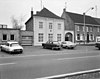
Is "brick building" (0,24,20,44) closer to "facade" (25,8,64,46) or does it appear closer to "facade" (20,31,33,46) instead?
"facade" (20,31,33,46)

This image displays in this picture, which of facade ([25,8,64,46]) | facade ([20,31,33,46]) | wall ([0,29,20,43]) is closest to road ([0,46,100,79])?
wall ([0,29,20,43])

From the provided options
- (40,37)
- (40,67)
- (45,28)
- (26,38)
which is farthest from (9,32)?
(40,67)

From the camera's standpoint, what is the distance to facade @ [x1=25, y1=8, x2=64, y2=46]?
97.3 ft

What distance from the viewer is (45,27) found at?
3112 centimetres

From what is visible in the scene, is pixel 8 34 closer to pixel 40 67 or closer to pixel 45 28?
pixel 45 28

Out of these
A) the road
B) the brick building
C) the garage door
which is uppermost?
the brick building

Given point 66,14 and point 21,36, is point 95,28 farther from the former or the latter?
point 21,36

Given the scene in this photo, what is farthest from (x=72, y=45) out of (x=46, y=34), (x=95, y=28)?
(x=95, y=28)

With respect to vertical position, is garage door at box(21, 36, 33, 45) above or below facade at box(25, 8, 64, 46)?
below

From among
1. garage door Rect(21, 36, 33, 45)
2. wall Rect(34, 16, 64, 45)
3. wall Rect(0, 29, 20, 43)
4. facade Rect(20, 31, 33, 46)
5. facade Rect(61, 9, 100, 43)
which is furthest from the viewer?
facade Rect(61, 9, 100, 43)

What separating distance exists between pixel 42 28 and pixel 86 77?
26.8m

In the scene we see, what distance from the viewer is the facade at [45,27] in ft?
97.3

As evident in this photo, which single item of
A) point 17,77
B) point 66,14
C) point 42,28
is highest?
point 66,14

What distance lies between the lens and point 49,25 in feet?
104
